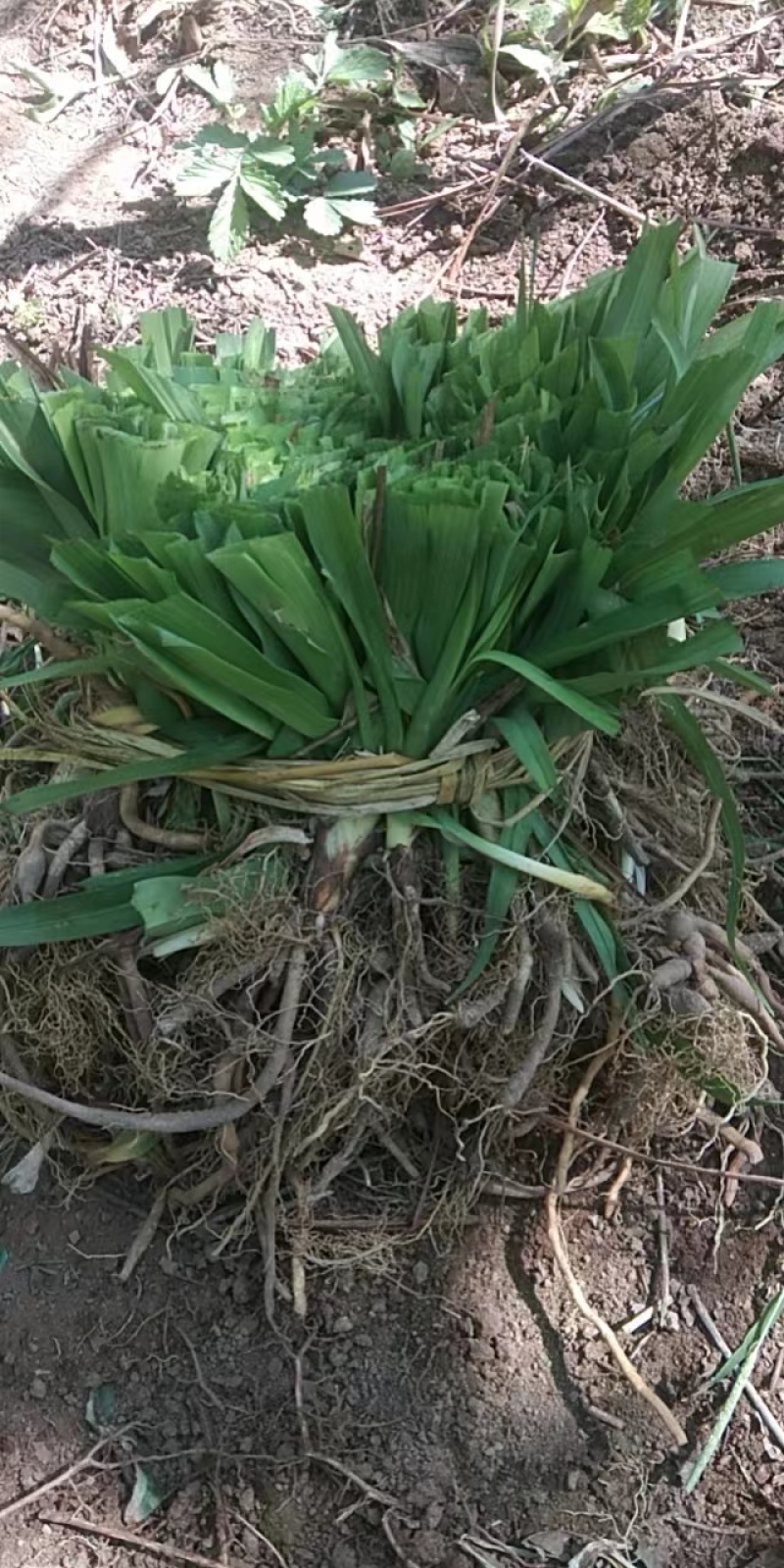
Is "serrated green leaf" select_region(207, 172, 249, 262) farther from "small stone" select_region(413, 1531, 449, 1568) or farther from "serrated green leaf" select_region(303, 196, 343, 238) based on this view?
"small stone" select_region(413, 1531, 449, 1568)

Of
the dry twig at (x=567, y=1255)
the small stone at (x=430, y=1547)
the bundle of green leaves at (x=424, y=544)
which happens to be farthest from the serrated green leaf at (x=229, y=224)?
the small stone at (x=430, y=1547)

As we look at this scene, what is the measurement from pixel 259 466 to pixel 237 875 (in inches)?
12.8

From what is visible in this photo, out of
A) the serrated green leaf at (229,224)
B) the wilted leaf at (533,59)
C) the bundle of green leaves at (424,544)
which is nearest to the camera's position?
the bundle of green leaves at (424,544)

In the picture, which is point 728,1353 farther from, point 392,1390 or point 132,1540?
point 132,1540

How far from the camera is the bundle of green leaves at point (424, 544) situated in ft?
2.94

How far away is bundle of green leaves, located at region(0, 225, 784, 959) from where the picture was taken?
0.90m

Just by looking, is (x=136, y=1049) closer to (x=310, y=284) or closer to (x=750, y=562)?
(x=750, y=562)

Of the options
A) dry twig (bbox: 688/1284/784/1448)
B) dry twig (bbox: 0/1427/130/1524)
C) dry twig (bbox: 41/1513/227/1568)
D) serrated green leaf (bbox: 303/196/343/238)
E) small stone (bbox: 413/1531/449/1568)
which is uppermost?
serrated green leaf (bbox: 303/196/343/238)

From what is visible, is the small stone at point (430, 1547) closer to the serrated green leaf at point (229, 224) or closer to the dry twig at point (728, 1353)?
the dry twig at point (728, 1353)

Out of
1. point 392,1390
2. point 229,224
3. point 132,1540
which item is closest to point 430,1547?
point 392,1390

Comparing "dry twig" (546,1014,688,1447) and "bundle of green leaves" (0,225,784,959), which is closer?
"bundle of green leaves" (0,225,784,959)

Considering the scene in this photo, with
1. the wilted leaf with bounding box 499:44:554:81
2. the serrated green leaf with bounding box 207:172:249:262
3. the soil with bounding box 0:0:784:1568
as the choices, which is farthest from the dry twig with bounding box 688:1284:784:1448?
the wilted leaf with bounding box 499:44:554:81

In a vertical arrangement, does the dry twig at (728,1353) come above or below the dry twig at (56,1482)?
below

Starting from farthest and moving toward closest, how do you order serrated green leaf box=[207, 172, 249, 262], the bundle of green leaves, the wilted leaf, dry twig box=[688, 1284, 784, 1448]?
the wilted leaf → serrated green leaf box=[207, 172, 249, 262] → dry twig box=[688, 1284, 784, 1448] → the bundle of green leaves
